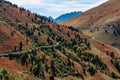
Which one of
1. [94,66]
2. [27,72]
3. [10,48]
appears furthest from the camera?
[94,66]

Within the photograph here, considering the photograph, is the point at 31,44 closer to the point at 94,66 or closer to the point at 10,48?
the point at 10,48

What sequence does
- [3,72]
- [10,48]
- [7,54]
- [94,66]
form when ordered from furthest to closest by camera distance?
1. [94,66]
2. [10,48]
3. [7,54]
4. [3,72]

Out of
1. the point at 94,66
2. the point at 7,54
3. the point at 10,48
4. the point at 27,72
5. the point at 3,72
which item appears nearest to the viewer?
the point at 3,72

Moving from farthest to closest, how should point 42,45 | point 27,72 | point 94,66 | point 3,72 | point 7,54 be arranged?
point 42,45, point 94,66, point 7,54, point 27,72, point 3,72

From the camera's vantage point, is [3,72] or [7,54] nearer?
[3,72]

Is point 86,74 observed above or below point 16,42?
below

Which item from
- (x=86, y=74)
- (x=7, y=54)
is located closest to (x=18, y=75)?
(x=7, y=54)

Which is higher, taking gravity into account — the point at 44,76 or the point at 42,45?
the point at 42,45

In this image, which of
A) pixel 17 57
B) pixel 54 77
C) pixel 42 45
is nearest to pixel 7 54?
pixel 17 57

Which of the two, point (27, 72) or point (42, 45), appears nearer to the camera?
point (27, 72)
